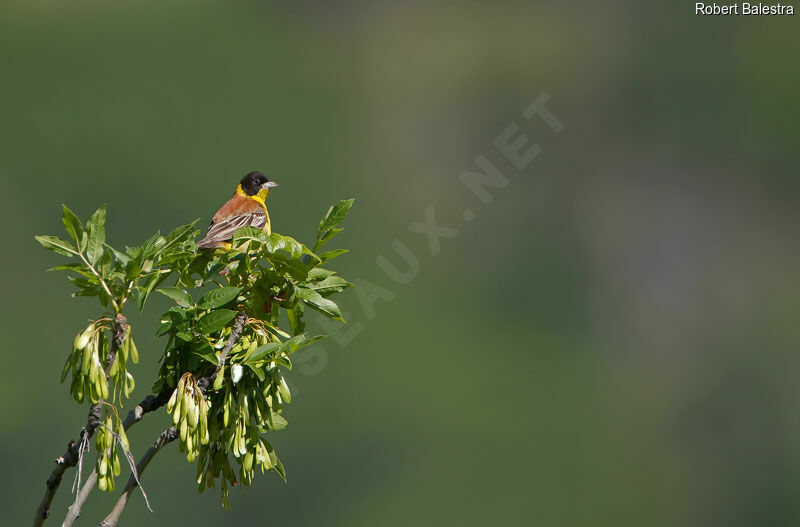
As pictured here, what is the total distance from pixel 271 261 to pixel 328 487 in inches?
517

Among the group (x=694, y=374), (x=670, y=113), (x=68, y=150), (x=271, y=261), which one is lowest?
(x=694, y=374)

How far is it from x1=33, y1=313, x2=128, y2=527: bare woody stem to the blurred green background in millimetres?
11417

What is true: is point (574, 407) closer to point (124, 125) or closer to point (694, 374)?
point (694, 374)

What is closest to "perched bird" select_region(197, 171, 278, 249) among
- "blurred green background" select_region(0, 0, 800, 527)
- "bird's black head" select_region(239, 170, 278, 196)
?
"bird's black head" select_region(239, 170, 278, 196)

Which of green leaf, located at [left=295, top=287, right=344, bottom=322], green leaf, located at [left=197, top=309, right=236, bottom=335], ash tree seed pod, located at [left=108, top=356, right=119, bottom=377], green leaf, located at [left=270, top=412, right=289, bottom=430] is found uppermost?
green leaf, located at [left=295, top=287, right=344, bottom=322]

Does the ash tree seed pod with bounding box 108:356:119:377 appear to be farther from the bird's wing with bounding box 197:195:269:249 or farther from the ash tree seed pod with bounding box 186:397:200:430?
the bird's wing with bounding box 197:195:269:249

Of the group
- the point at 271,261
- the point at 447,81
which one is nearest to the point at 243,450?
the point at 271,261

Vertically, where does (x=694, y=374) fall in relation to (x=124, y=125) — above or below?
below

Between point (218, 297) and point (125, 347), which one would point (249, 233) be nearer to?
point (218, 297)

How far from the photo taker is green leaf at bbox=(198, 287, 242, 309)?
2141 mm

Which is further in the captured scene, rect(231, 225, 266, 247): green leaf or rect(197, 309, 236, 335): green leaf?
rect(231, 225, 266, 247): green leaf

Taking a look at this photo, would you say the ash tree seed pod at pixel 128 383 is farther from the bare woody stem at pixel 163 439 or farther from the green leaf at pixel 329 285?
the green leaf at pixel 329 285

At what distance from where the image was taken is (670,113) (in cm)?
2123

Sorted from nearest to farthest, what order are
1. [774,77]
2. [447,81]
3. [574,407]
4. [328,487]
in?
[328,487]
[574,407]
[447,81]
[774,77]
